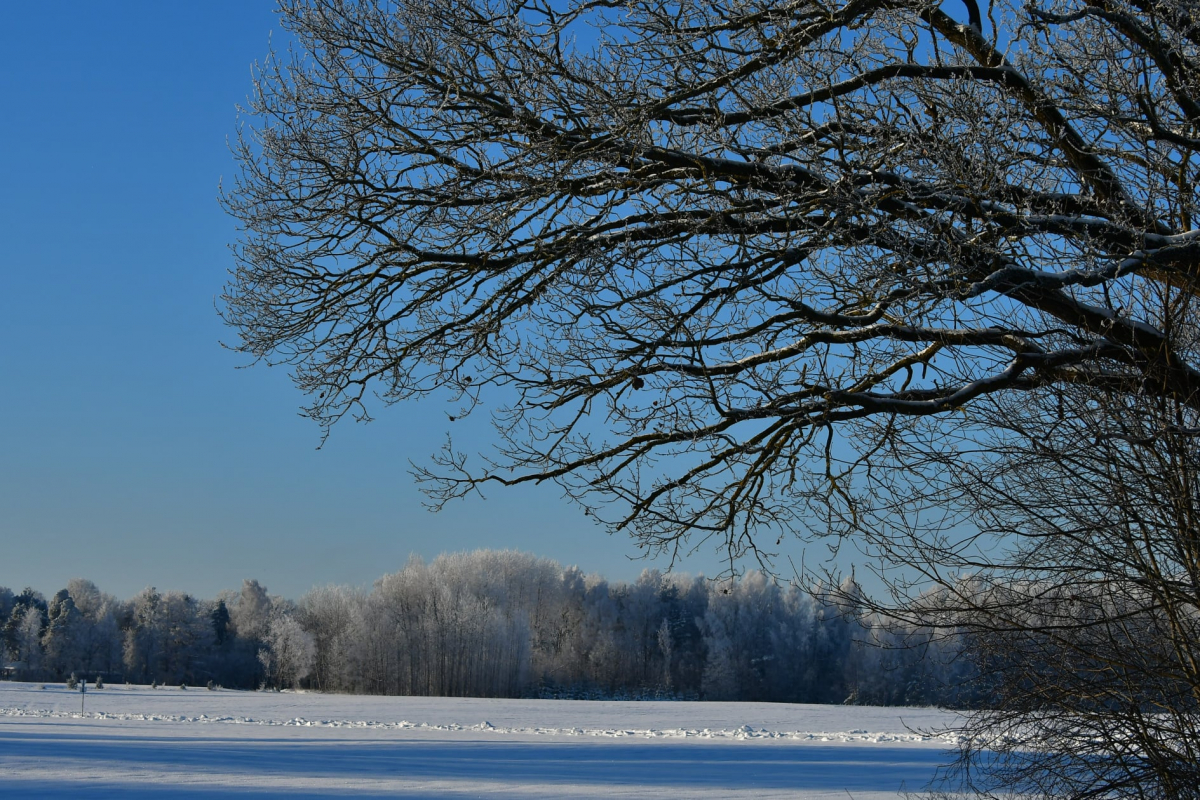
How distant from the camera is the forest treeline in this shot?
57.3 metres

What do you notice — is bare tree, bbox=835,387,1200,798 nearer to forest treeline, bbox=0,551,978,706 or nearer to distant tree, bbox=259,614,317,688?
forest treeline, bbox=0,551,978,706

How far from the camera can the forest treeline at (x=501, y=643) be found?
5734 centimetres

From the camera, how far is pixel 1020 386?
5.03 meters

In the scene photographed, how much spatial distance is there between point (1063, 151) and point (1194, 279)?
0.89 metres

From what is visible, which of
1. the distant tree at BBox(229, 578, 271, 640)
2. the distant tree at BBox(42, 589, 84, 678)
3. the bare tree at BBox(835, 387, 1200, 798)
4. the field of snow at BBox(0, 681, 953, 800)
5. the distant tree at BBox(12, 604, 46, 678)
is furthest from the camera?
the distant tree at BBox(229, 578, 271, 640)

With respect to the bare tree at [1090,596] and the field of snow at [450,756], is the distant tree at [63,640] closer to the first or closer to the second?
the field of snow at [450,756]

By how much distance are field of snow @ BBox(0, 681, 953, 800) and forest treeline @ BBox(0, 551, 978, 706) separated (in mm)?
24290

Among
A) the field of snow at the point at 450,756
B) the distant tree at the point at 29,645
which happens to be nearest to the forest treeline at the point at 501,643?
the distant tree at the point at 29,645

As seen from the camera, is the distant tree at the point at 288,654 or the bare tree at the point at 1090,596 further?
the distant tree at the point at 288,654

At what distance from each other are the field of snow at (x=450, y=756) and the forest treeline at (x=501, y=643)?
24.3m

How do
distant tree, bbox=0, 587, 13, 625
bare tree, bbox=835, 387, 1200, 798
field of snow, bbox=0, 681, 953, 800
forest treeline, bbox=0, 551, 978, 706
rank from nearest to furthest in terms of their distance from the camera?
bare tree, bbox=835, 387, 1200, 798, field of snow, bbox=0, 681, 953, 800, forest treeline, bbox=0, 551, 978, 706, distant tree, bbox=0, 587, 13, 625

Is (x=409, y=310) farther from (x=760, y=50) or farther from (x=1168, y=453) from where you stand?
(x=1168, y=453)

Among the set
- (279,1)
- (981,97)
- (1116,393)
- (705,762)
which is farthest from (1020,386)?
(705,762)

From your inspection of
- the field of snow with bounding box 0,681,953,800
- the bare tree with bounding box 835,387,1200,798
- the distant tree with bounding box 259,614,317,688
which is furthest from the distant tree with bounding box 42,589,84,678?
the bare tree with bounding box 835,387,1200,798
